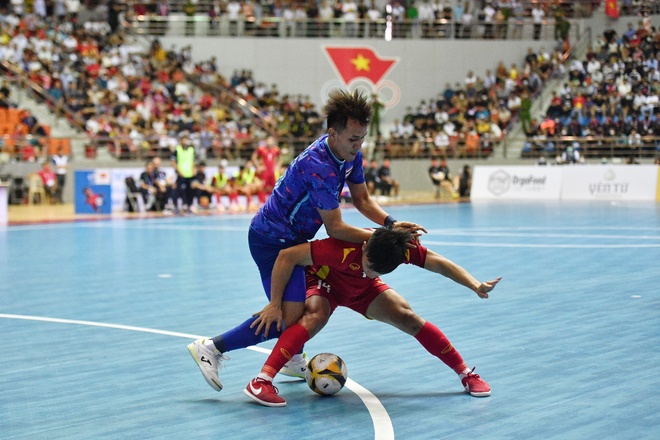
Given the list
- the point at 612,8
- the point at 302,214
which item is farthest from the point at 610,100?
→ the point at 302,214

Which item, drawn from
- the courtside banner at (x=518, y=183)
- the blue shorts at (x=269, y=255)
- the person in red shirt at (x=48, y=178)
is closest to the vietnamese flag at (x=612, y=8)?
the courtside banner at (x=518, y=183)

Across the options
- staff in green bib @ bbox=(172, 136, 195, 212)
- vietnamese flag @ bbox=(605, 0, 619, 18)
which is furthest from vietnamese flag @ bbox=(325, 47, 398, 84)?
staff in green bib @ bbox=(172, 136, 195, 212)

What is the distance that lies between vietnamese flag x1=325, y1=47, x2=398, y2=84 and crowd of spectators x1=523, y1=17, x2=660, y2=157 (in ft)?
21.2

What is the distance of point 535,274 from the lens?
34.0 ft

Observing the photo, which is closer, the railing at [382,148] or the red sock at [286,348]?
the red sock at [286,348]

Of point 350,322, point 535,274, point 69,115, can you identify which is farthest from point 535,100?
point 350,322

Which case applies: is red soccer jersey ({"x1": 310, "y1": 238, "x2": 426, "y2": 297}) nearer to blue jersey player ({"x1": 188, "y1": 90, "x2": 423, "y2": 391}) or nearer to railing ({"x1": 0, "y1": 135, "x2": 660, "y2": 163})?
blue jersey player ({"x1": 188, "y1": 90, "x2": 423, "y2": 391})

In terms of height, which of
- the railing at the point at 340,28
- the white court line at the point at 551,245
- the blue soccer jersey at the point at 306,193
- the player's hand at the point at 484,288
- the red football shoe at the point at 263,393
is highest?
the railing at the point at 340,28

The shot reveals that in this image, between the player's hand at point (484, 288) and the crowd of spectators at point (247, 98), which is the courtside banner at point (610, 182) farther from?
the player's hand at point (484, 288)

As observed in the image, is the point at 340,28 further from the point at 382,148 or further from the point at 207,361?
the point at 207,361

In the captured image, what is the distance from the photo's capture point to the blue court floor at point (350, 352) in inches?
182

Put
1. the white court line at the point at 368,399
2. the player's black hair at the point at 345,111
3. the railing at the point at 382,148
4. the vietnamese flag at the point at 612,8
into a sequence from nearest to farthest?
1. the white court line at the point at 368,399
2. the player's black hair at the point at 345,111
3. the railing at the point at 382,148
4. the vietnamese flag at the point at 612,8

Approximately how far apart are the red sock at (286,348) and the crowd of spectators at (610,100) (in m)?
25.9

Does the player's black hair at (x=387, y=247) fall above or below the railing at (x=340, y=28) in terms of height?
below
